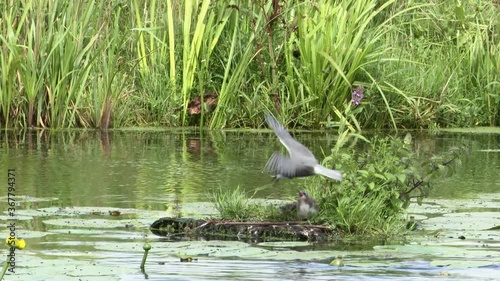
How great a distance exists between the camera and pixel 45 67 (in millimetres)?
12812

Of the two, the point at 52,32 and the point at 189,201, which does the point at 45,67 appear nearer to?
the point at 52,32

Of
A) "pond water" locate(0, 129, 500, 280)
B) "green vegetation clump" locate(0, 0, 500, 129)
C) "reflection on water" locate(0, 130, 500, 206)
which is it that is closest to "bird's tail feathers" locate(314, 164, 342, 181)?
"pond water" locate(0, 129, 500, 280)

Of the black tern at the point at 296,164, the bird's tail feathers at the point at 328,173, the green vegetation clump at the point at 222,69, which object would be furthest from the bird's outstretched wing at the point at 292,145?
the green vegetation clump at the point at 222,69

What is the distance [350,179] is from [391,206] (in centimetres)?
31

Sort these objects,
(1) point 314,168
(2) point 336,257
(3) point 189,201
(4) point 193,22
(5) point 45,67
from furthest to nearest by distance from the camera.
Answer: (4) point 193,22
(5) point 45,67
(3) point 189,201
(1) point 314,168
(2) point 336,257

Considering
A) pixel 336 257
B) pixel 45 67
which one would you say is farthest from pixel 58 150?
pixel 336 257

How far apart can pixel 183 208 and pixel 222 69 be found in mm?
5832

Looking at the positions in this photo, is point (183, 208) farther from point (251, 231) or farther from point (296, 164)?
point (296, 164)

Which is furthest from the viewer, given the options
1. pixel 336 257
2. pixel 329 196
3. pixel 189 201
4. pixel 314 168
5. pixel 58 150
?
pixel 58 150

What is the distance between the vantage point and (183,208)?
27.1 feet

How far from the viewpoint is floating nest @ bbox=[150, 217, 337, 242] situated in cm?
723

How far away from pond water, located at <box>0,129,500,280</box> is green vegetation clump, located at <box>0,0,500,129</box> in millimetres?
401

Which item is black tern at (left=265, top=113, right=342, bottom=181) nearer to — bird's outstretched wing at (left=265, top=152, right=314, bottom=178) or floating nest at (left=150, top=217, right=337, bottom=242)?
bird's outstretched wing at (left=265, top=152, right=314, bottom=178)

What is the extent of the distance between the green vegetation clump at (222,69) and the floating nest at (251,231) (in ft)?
17.8
